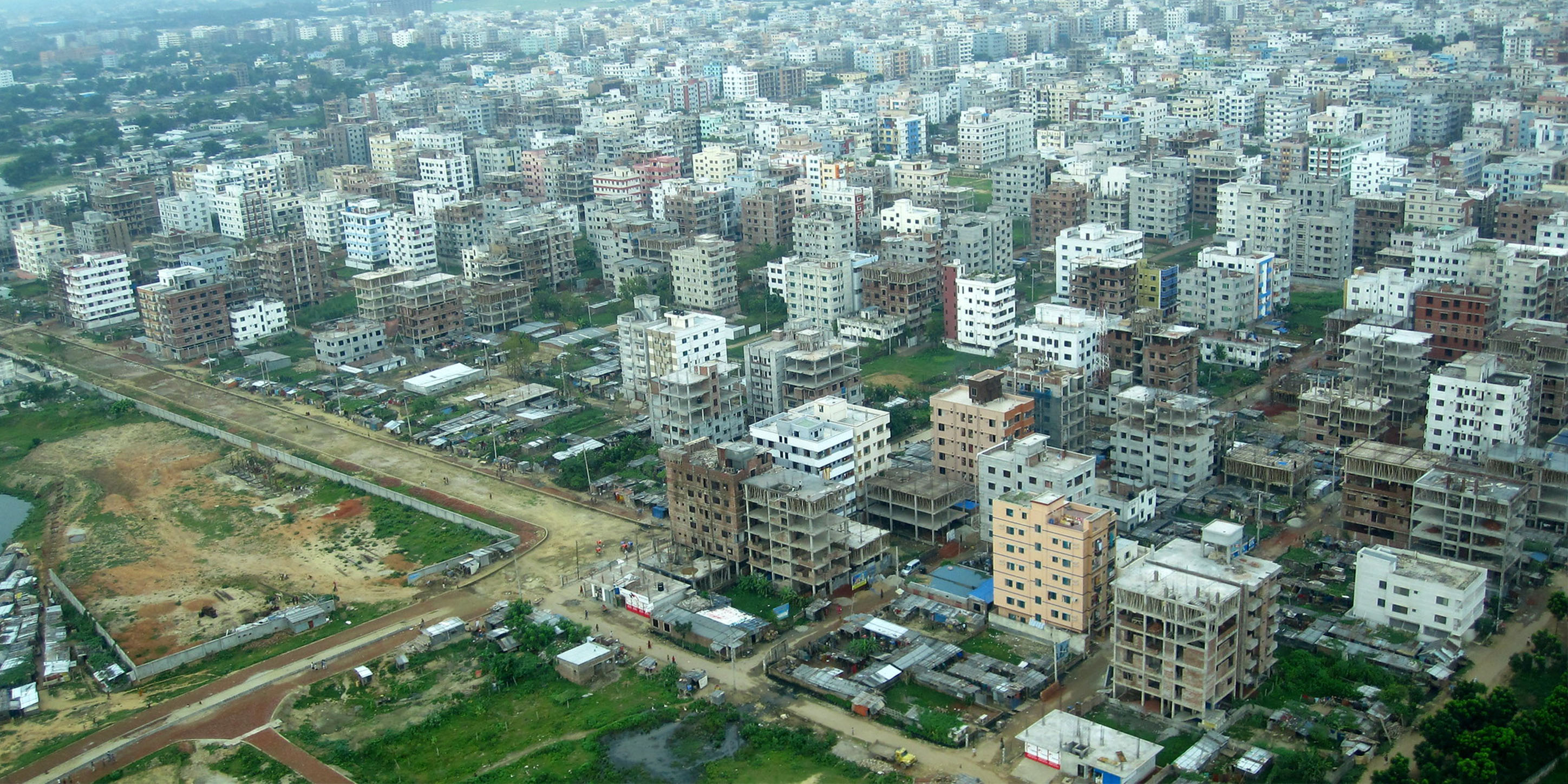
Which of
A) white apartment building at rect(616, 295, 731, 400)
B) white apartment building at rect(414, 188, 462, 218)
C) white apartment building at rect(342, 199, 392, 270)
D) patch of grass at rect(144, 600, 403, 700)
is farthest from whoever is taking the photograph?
white apartment building at rect(414, 188, 462, 218)

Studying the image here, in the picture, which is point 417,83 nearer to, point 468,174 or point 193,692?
point 468,174

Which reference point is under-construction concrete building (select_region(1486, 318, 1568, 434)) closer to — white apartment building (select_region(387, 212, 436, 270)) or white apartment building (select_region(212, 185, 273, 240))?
white apartment building (select_region(387, 212, 436, 270))

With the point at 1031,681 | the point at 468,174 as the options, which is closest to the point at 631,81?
the point at 468,174

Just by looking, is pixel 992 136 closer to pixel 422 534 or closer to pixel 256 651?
pixel 422 534

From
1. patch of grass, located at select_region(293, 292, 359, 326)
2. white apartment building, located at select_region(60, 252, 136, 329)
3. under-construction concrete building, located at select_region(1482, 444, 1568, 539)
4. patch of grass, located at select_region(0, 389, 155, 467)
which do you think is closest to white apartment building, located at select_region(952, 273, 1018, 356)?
under-construction concrete building, located at select_region(1482, 444, 1568, 539)

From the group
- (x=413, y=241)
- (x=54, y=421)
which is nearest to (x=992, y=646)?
(x=54, y=421)
